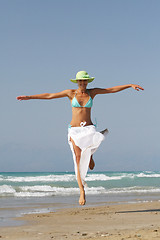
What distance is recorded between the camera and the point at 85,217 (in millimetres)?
9406

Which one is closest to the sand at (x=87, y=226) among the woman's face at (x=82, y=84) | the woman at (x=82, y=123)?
the woman at (x=82, y=123)

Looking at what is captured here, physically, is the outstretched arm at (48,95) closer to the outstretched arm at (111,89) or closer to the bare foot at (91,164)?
the outstretched arm at (111,89)

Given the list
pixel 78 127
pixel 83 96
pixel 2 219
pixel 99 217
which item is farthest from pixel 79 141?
pixel 2 219

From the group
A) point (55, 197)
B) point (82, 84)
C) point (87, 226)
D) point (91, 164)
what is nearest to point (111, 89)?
point (82, 84)

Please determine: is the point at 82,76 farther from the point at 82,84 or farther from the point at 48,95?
the point at 48,95

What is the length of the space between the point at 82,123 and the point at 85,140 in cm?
34

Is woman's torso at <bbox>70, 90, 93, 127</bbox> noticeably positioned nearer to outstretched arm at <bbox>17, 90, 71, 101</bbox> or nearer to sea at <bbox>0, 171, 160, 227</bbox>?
outstretched arm at <bbox>17, 90, 71, 101</bbox>

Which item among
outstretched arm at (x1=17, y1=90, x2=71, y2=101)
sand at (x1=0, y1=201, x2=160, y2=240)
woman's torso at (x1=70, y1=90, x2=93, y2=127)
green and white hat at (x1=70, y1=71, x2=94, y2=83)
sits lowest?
sand at (x1=0, y1=201, x2=160, y2=240)

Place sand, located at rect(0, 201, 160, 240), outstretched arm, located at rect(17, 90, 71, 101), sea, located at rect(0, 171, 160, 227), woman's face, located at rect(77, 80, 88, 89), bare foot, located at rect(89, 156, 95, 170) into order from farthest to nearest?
sea, located at rect(0, 171, 160, 227) → bare foot, located at rect(89, 156, 95, 170) → woman's face, located at rect(77, 80, 88, 89) → outstretched arm, located at rect(17, 90, 71, 101) → sand, located at rect(0, 201, 160, 240)

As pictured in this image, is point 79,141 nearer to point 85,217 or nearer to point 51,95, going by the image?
point 51,95

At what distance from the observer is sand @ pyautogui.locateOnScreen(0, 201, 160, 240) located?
642cm

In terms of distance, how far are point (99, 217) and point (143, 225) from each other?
1.77 m

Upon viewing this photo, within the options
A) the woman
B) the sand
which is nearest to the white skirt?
the woman

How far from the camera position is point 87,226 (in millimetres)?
7883
